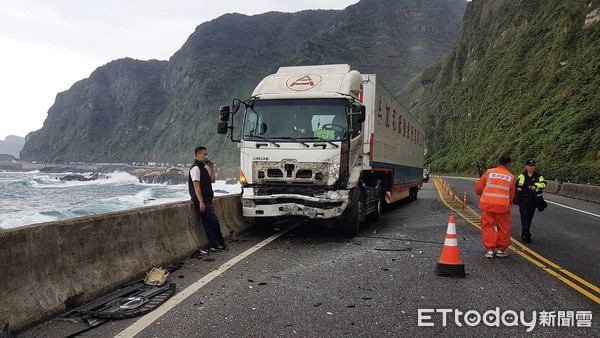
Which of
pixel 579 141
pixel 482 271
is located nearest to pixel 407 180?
pixel 482 271

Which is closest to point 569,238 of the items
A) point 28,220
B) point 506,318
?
point 506,318

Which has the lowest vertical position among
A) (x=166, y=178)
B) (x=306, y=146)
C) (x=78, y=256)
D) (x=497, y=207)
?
(x=166, y=178)

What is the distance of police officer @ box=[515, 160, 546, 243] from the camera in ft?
29.5

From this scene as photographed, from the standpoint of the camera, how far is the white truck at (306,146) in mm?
8414

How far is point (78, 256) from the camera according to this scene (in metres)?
4.92

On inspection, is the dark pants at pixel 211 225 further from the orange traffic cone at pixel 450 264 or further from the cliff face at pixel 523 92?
the cliff face at pixel 523 92

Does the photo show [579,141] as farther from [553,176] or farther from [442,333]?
[442,333]

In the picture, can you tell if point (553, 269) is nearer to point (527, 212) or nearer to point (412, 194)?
point (527, 212)

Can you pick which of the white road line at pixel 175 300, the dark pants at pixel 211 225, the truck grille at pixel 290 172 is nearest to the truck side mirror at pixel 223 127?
the truck grille at pixel 290 172

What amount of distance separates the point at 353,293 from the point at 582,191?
2075 centimetres

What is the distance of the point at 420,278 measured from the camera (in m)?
6.01

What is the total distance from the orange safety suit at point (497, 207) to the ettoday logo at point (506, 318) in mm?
2783

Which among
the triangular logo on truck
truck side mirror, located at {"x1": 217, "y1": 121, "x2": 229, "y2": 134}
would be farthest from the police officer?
truck side mirror, located at {"x1": 217, "y1": 121, "x2": 229, "y2": 134}

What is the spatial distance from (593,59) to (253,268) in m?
41.9
